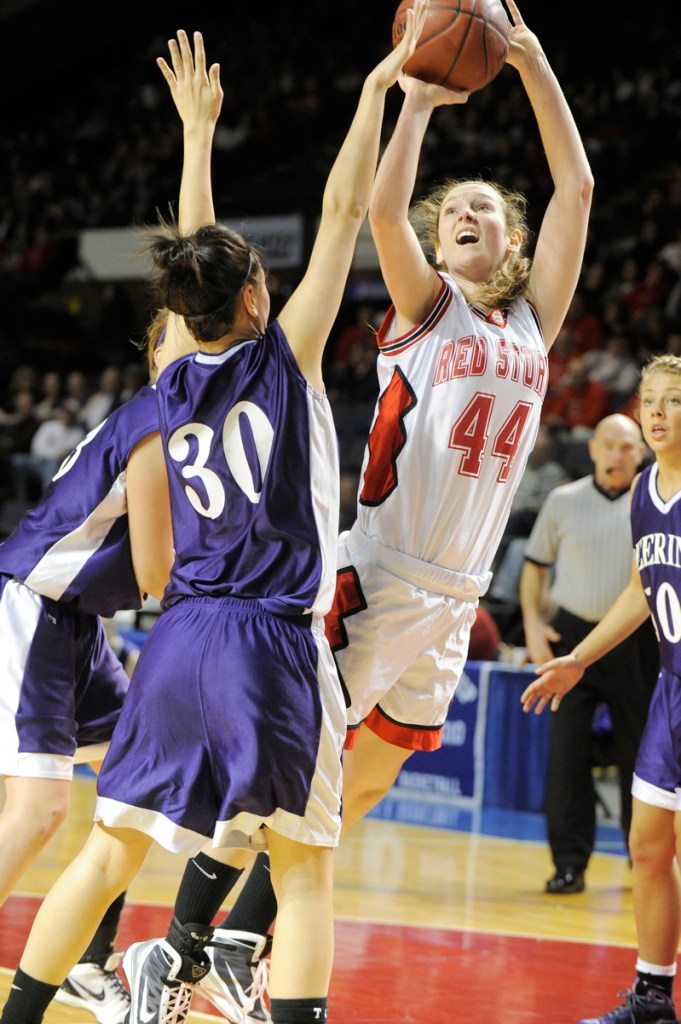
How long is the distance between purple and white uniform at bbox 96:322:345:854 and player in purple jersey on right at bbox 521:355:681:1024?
4.44ft

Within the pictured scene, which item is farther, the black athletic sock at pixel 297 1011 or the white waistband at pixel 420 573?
the white waistband at pixel 420 573

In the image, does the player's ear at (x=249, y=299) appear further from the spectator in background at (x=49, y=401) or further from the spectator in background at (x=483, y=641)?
the spectator in background at (x=49, y=401)

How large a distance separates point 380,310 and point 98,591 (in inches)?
505

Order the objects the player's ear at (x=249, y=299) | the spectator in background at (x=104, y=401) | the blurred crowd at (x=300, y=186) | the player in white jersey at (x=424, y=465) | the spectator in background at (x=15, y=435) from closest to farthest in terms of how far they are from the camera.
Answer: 1. the player's ear at (x=249, y=299)
2. the player in white jersey at (x=424, y=465)
3. the blurred crowd at (x=300, y=186)
4. the spectator in background at (x=15, y=435)
5. the spectator in background at (x=104, y=401)

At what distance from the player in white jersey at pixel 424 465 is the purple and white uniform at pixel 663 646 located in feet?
1.86

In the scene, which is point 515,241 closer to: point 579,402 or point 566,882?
point 566,882

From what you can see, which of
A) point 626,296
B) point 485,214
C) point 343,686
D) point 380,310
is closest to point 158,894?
point 343,686

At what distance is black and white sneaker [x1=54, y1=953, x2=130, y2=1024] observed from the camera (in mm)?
3832

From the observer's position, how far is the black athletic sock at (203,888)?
11.0ft

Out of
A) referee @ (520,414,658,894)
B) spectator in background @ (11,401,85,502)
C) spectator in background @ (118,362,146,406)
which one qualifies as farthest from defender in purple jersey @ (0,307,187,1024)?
spectator in background @ (118,362,146,406)

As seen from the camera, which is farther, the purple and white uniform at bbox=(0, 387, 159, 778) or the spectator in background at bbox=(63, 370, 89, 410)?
the spectator in background at bbox=(63, 370, 89, 410)

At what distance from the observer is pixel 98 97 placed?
2231cm

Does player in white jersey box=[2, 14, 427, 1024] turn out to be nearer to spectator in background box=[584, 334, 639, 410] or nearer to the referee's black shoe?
the referee's black shoe

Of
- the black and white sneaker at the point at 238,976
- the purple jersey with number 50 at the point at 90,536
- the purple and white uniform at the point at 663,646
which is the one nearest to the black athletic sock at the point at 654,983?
the purple and white uniform at the point at 663,646
